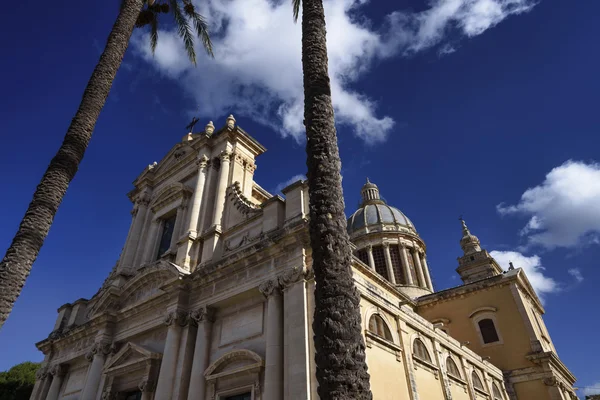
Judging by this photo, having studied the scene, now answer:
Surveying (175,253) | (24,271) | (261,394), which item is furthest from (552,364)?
(24,271)

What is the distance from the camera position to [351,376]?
546 cm

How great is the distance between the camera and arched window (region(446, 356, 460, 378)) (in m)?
16.5

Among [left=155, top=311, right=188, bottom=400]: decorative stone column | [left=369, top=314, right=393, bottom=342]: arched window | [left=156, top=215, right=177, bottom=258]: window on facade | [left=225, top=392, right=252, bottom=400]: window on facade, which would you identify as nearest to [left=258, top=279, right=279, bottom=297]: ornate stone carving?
[left=225, top=392, right=252, bottom=400]: window on facade

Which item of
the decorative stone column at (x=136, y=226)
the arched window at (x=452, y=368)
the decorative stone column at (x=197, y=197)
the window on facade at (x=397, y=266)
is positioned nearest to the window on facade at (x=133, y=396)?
the decorative stone column at (x=197, y=197)

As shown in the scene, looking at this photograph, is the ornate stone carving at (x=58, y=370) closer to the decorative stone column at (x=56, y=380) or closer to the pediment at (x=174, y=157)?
the decorative stone column at (x=56, y=380)

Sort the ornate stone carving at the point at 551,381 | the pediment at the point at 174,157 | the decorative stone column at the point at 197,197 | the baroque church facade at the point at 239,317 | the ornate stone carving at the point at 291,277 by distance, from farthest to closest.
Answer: the pediment at the point at 174,157, the ornate stone carving at the point at 551,381, the decorative stone column at the point at 197,197, the baroque church facade at the point at 239,317, the ornate stone carving at the point at 291,277

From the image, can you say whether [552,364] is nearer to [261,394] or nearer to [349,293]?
[261,394]

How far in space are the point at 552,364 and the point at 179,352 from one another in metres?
18.3

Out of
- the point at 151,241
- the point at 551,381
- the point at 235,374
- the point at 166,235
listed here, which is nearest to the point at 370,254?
the point at 551,381

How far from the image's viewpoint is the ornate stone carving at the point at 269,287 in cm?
1220

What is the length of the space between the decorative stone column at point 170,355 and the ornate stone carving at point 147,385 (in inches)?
26.0

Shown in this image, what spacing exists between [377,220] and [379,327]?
2452 centimetres

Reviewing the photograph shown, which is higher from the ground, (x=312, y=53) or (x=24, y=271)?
(x=312, y=53)

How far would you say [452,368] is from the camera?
16812 millimetres
